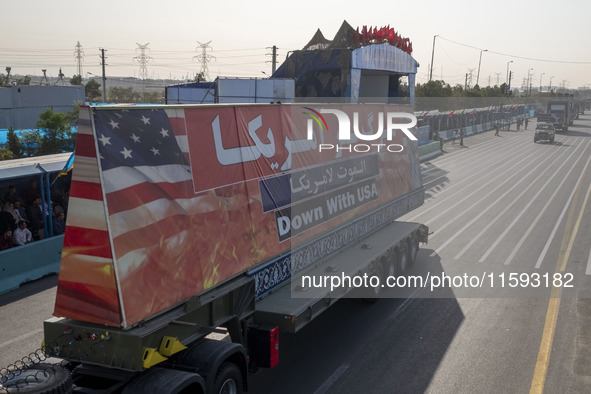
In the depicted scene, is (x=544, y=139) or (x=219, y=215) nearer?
(x=219, y=215)

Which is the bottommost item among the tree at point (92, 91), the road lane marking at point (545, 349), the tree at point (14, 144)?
the road lane marking at point (545, 349)

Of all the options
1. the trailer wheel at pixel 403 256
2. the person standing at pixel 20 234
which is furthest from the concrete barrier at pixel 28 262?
the trailer wheel at pixel 403 256

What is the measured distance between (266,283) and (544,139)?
2143 inches

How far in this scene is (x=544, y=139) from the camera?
56.5m

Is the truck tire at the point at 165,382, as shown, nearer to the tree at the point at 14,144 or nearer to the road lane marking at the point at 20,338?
the road lane marking at the point at 20,338

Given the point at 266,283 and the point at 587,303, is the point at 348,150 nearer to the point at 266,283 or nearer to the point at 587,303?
the point at 266,283

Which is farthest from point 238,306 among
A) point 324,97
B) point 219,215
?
point 324,97

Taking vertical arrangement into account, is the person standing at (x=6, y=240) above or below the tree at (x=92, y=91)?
below

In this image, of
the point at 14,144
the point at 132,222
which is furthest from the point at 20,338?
the point at 14,144

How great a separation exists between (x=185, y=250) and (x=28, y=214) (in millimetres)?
10576

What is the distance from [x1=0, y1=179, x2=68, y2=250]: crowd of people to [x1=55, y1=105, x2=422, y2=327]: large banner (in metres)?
8.59

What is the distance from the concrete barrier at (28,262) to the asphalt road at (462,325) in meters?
0.30

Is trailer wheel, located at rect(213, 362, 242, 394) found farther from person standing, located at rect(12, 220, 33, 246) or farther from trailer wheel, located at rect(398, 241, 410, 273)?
person standing, located at rect(12, 220, 33, 246)

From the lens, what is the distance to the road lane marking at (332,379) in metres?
9.23
